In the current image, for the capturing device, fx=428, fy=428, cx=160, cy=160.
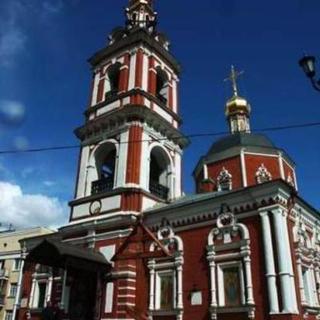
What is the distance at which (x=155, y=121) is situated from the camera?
2169 centimetres

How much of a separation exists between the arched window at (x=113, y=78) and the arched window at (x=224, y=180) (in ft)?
24.2

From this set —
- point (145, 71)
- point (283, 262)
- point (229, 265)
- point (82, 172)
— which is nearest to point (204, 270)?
point (229, 265)

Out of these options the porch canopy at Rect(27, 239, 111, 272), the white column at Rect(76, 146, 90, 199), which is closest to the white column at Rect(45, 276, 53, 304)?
the porch canopy at Rect(27, 239, 111, 272)

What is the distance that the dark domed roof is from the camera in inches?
942

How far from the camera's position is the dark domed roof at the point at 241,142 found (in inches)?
942

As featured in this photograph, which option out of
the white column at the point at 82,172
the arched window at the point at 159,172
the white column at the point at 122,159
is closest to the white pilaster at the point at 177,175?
the arched window at the point at 159,172

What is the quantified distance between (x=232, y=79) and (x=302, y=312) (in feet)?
65.9

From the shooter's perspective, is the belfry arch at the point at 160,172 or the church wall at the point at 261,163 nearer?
the belfry arch at the point at 160,172

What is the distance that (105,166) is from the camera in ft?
75.4

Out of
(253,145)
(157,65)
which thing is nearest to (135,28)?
(157,65)

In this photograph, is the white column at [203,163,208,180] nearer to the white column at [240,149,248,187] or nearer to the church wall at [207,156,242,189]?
the church wall at [207,156,242,189]

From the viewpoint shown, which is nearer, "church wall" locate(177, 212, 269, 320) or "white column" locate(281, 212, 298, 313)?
"white column" locate(281, 212, 298, 313)

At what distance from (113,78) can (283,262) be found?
15058 millimetres

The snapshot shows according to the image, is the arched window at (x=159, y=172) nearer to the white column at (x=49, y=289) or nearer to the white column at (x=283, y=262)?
the white column at (x=49, y=289)
